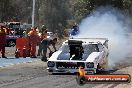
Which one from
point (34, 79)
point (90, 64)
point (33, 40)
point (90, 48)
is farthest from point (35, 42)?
point (34, 79)

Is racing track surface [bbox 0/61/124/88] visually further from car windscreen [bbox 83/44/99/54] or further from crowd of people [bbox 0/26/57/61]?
crowd of people [bbox 0/26/57/61]

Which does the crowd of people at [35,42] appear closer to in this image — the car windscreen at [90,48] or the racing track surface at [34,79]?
the racing track surface at [34,79]

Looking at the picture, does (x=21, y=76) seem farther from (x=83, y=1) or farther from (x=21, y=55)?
(x=83, y=1)

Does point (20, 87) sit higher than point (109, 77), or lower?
lower

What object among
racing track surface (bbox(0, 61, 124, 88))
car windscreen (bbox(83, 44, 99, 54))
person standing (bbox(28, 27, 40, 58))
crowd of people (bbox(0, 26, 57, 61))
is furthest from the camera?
person standing (bbox(28, 27, 40, 58))

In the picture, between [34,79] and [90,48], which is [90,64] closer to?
[90,48]

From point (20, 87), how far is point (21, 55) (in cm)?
1247

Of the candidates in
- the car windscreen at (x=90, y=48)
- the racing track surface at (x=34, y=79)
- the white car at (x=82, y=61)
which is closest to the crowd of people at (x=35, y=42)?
the racing track surface at (x=34, y=79)

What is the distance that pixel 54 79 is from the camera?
14633mm

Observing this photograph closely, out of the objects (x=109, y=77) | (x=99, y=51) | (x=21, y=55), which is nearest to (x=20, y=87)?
(x=99, y=51)

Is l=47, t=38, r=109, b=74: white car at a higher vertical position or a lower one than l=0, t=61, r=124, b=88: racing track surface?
higher

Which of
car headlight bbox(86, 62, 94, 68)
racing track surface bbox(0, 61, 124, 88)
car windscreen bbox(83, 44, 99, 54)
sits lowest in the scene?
racing track surface bbox(0, 61, 124, 88)

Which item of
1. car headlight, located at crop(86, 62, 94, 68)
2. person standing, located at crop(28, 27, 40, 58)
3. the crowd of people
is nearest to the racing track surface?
car headlight, located at crop(86, 62, 94, 68)

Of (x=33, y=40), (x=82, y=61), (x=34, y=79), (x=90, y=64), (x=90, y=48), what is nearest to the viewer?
(x=34, y=79)
